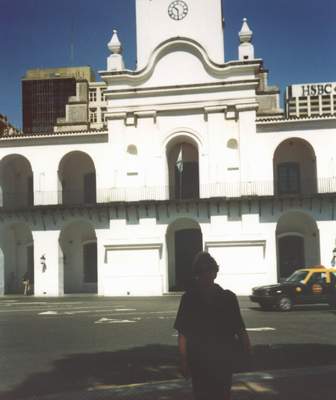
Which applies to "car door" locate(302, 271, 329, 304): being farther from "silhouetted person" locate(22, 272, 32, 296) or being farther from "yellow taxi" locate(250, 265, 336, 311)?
"silhouetted person" locate(22, 272, 32, 296)

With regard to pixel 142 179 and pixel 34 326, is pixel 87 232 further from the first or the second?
pixel 34 326

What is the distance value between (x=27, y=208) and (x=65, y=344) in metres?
19.9

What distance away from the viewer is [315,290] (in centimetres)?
2108

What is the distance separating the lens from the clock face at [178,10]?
109 ft

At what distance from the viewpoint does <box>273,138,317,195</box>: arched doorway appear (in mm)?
32375

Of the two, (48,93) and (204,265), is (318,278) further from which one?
(48,93)

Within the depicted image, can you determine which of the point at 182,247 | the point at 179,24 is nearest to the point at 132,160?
the point at 182,247

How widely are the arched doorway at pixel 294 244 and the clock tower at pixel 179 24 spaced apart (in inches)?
402

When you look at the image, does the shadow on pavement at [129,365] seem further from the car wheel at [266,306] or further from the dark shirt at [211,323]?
the car wheel at [266,306]

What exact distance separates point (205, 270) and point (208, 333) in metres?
0.60

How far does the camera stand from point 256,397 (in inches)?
298

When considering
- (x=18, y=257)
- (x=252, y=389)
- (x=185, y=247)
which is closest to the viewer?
(x=252, y=389)

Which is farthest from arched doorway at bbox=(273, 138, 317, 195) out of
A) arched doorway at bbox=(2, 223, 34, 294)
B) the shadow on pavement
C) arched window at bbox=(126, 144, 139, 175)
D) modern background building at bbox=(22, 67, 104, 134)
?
modern background building at bbox=(22, 67, 104, 134)

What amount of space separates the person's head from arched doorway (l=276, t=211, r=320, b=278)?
2713cm
